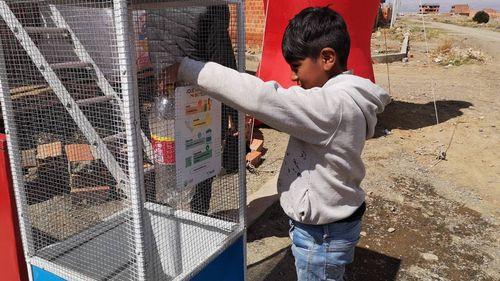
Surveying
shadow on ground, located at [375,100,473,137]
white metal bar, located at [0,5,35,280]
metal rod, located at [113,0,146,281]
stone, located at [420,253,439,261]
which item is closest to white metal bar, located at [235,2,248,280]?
metal rod, located at [113,0,146,281]

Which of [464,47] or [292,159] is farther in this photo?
[464,47]

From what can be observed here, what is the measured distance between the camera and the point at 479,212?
3.77 metres

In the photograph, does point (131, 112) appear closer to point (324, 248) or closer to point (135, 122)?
point (135, 122)

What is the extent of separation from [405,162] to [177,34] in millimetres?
3609

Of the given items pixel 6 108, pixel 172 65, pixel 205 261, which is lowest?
pixel 205 261

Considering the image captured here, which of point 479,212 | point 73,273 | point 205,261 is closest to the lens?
point 73,273

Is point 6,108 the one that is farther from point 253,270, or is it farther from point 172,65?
point 253,270

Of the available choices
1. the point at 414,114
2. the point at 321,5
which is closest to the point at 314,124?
the point at 321,5

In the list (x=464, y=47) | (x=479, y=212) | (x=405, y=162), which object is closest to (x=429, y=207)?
(x=479, y=212)

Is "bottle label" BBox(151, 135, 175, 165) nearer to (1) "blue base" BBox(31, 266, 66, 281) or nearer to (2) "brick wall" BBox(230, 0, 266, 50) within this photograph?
(1) "blue base" BBox(31, 266, 66, 281)

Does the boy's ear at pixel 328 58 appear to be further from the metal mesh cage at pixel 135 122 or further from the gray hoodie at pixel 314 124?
the metal mesh cage at pixel 135 122

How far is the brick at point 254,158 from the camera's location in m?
Result: 4.57

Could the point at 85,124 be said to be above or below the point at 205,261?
above

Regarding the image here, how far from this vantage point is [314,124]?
1.46 meters
